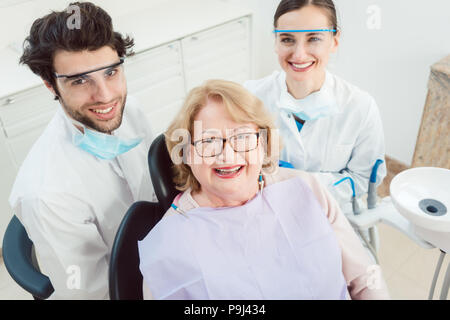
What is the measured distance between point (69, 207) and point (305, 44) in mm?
1005

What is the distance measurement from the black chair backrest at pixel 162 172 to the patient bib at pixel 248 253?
139 mm

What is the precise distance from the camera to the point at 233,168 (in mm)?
1296

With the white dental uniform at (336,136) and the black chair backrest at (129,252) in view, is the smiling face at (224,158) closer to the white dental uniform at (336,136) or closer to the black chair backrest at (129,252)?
the black chair backrest at (129,252)

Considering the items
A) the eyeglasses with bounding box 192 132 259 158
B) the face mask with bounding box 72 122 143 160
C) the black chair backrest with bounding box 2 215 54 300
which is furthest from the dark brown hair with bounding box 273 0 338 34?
the black chair backrest with bounding box 2 215 54 300

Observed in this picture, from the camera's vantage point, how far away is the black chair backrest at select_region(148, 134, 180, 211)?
4.76 feet

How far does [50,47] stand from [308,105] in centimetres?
93

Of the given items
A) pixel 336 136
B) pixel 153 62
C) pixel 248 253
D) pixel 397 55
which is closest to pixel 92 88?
pixel 248 253

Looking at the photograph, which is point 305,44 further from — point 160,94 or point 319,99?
point 160,94

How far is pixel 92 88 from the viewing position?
55.1 inches

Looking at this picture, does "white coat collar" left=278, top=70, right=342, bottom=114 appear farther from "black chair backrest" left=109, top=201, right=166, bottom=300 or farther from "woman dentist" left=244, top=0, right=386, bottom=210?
"black chair backrest" left=109, top=201, right=166, bottom=300

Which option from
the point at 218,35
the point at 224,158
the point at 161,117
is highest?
the point at 224,158

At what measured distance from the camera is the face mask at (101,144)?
57.2 inches

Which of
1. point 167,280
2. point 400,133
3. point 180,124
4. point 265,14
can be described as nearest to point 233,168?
point 180,124
